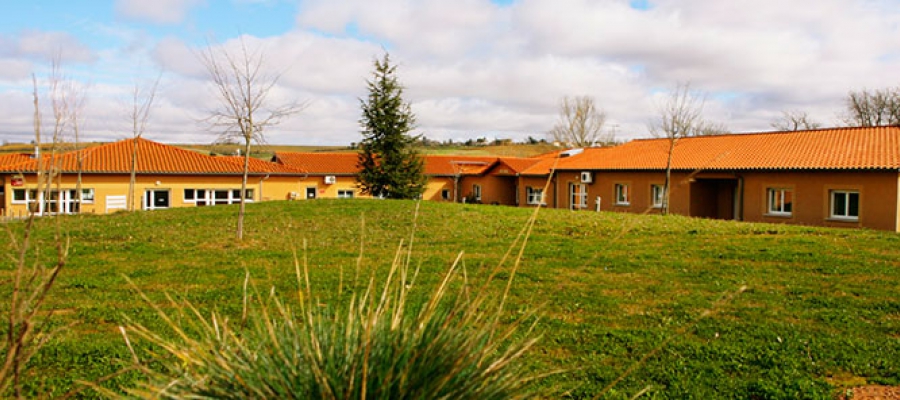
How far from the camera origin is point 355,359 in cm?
205

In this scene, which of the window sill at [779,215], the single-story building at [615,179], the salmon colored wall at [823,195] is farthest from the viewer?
the window sill at [779,215]

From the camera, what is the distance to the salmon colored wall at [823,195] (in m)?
20.3

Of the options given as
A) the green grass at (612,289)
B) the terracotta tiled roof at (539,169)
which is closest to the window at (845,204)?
the green grass at (612,289)

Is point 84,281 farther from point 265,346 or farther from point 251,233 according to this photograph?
point 265,346

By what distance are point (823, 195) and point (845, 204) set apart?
726mm

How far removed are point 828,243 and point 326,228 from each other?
1072cm

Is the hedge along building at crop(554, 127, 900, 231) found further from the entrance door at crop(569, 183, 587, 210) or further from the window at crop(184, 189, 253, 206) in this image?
the window at crop(184, 189, 253, 206)

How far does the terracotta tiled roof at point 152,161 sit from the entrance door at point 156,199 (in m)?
1.25

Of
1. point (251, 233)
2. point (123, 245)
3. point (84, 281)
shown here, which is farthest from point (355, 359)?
point (251, 233)

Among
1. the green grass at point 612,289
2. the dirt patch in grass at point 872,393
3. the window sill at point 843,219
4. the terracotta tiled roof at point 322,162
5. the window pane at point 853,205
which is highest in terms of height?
the terracotta tiled roof at point 322,162

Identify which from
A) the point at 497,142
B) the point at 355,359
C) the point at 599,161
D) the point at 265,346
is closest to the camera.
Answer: the point at 355,359

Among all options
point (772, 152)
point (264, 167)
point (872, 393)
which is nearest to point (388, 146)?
point (264, 167)

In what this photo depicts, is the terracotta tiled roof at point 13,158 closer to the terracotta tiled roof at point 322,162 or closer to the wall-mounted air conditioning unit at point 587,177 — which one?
the terracotta tiled roof at point 322,162

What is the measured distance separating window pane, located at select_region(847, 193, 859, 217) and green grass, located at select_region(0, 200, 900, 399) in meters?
8.39
